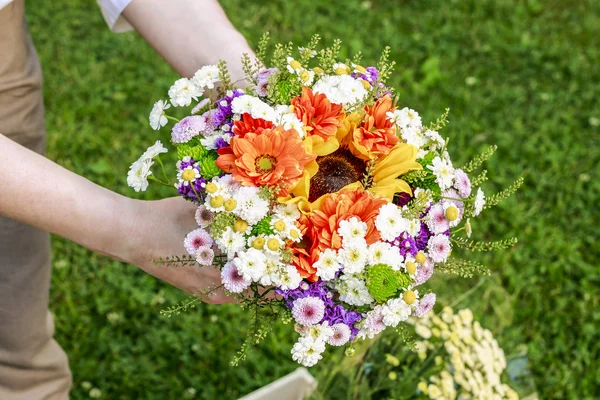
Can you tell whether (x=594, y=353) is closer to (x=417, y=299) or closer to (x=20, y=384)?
(x=417, y=299)

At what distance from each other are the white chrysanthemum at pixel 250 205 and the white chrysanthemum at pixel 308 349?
20 cm

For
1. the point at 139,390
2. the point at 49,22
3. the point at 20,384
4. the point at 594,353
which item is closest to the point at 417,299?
the point at 20,384

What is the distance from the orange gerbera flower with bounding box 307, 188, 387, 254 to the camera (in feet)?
3.12

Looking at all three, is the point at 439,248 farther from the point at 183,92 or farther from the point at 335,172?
the point at 183,92

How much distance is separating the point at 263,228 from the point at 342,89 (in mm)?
264

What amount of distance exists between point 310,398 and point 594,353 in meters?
1.34

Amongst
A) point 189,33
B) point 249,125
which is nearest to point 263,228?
point 249,125

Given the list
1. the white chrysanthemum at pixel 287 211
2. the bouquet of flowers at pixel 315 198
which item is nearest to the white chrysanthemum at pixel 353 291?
the bouquet of flowers at pixel 315 198

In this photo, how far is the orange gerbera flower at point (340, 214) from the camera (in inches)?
37.4

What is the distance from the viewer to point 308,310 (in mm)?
941

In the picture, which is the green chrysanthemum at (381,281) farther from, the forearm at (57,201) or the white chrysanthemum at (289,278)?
the forearm at (57,201)

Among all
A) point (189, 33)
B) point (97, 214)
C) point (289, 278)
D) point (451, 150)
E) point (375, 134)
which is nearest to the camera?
point (289, 278)

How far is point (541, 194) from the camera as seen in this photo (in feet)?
9.85

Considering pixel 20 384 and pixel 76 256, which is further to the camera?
pixel 76 256
